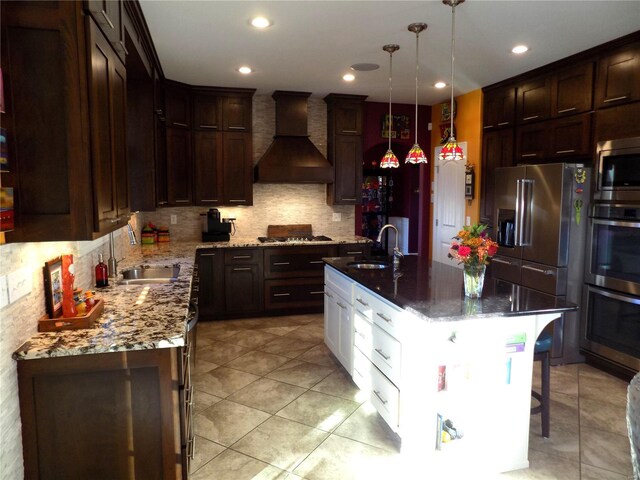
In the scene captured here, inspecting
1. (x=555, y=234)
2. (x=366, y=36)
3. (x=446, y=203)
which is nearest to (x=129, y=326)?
(x=366, y=36)

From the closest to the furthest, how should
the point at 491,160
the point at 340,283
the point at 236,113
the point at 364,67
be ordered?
the point at 340,283 < the point at 364,67 < the point at 491,160 < the point at 236,113

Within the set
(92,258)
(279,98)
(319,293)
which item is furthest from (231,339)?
(279,98)

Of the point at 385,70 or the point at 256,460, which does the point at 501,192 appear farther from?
the point at 256,460

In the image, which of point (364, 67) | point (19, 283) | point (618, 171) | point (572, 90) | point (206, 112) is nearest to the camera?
point (19, 283)

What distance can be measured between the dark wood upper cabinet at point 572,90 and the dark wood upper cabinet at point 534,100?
92 mm

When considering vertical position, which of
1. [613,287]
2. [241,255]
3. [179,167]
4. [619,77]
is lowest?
[613,287]

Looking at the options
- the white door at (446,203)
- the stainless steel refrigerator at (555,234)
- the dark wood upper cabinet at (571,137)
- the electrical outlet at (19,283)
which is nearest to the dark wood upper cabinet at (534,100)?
the dark wood upper cabinet at (571,137)

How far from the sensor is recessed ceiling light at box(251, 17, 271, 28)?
10.6 feet

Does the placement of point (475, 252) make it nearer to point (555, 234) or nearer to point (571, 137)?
point (555, 234)

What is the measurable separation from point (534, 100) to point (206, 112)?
3627 millimetres

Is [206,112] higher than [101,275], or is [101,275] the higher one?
[206,112]

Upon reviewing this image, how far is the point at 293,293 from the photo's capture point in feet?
18.0

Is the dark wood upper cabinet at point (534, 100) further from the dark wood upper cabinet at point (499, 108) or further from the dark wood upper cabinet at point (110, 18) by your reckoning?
the dark wood upper cabinet at point (110, 18)

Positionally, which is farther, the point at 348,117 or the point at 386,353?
the point at 348,117
